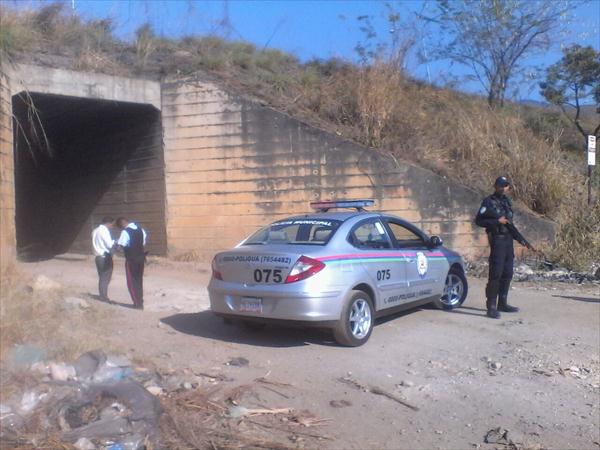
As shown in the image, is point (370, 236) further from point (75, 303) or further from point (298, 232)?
point (75, 303)

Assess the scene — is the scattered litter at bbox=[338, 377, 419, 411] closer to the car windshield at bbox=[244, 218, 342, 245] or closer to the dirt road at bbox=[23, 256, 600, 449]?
the dirt road at bbox=[23, 256, 600, 449]

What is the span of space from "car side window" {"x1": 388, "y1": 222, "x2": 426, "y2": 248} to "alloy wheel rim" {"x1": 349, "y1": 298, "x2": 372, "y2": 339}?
1.25m

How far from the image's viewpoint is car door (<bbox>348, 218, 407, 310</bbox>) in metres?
7.91

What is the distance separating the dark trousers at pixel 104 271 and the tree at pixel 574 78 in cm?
1761

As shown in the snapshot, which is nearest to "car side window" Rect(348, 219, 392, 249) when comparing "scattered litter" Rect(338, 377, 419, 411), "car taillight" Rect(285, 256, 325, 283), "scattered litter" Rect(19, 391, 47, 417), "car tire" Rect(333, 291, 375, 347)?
"car tire" Rect(333, 291, 375, 347)

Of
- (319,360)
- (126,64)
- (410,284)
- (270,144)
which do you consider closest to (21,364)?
(319,360)

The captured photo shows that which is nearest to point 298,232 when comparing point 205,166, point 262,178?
point 262,178

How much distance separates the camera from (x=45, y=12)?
602 inches

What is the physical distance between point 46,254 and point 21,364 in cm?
1341

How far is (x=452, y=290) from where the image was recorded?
9.95 m

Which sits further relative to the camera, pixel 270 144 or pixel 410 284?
pixel 270 144

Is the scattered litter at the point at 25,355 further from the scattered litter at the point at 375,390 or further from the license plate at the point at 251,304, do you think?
the scattered litter at the point at 375,390

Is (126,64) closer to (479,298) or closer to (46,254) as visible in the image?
(46,254)

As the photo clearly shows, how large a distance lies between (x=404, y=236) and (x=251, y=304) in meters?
2.58
